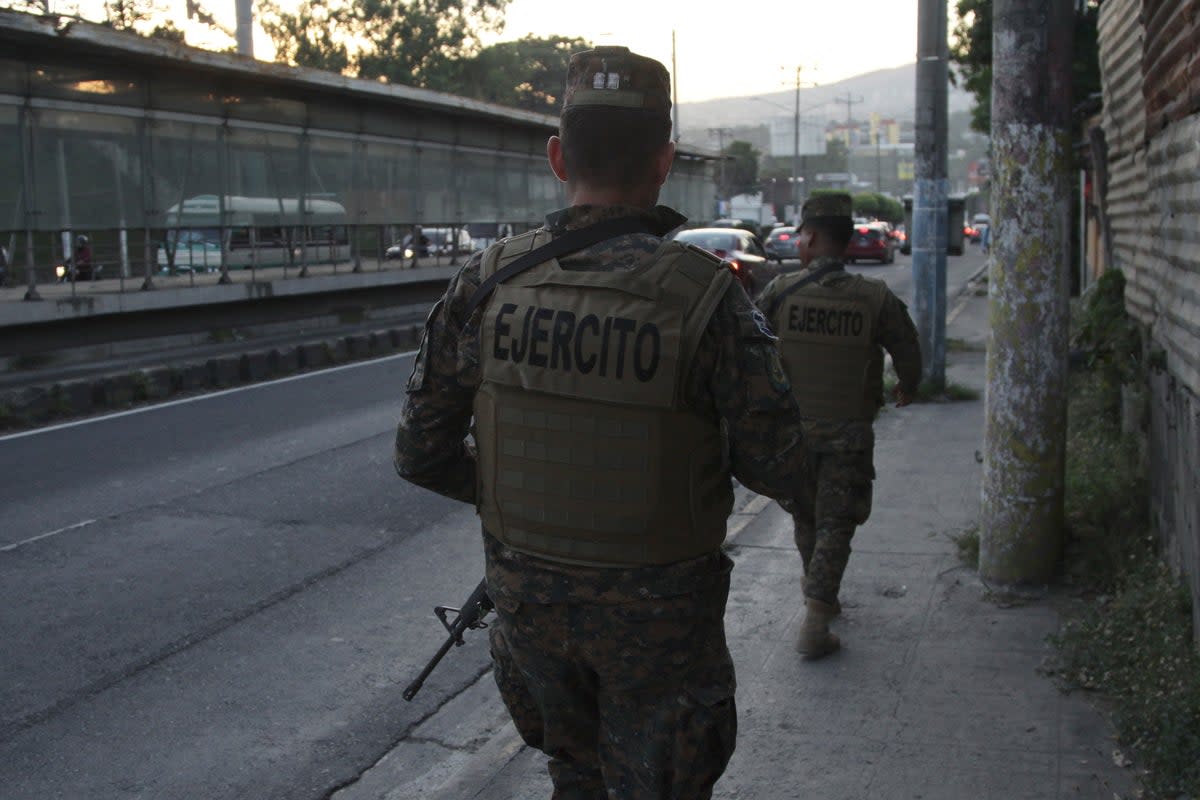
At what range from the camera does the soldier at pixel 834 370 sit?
16.8 feet

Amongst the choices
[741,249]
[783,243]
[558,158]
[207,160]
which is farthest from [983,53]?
[783,243]

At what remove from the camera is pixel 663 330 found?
2.44m

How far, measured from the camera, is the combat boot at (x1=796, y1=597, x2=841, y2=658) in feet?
16.5

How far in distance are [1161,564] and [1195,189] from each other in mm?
1517

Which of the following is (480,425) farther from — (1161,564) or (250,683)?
(1161,564)

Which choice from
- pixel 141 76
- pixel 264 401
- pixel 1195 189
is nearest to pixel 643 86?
pixel 1195 189

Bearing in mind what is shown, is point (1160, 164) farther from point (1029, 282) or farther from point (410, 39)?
point (410, 39)

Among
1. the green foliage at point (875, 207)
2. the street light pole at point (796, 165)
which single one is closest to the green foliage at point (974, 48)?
the street light pole at point (796, 165)

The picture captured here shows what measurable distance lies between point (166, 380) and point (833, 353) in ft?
34.9

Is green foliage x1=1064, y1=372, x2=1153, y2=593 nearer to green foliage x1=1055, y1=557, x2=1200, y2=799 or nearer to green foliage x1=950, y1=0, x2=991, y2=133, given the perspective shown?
green foliage x1=1055, y1=557, x2=1200, y2=799

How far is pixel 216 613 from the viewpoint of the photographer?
611 centimetres

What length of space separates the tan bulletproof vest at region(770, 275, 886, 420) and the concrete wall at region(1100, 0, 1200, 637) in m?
1.15

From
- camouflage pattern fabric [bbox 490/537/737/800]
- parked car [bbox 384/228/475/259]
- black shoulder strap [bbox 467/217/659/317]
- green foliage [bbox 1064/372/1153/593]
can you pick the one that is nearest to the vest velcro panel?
green foliage [bbox 1064/372/1153/593]

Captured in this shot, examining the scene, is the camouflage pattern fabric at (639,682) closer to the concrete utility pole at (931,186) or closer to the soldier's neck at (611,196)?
the soldier's neck at (611,196)
